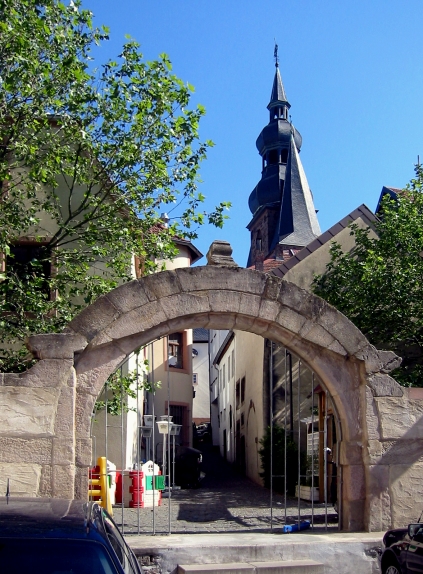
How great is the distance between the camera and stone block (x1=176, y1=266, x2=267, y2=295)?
932 centimetres

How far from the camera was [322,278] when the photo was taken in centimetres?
1861

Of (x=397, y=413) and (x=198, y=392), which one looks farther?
(x=198, y=392)

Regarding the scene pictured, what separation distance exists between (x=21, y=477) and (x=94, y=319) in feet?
6.33

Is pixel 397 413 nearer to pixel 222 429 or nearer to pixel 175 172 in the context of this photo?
pixel 175 172

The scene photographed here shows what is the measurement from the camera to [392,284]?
16266 millimetres

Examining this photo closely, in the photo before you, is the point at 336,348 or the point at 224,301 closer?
the point at 224,301

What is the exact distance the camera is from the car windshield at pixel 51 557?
315 centimetres

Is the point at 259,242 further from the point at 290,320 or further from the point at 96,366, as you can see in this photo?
the point at 96,366

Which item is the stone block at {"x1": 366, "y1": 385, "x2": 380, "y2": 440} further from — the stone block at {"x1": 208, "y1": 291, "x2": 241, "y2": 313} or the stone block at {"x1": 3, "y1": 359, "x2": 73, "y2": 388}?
the stone block at {"x1": 3, "y1": 359, "x2": 73, "y2": 388}

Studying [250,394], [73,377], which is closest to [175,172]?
[73,377]

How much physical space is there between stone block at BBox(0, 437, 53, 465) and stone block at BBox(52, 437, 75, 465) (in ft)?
0.19

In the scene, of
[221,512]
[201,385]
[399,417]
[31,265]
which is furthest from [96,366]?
[201,385]

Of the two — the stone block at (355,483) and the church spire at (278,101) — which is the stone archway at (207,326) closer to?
the stone block at (355,483)

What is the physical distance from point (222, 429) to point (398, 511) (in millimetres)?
32071
